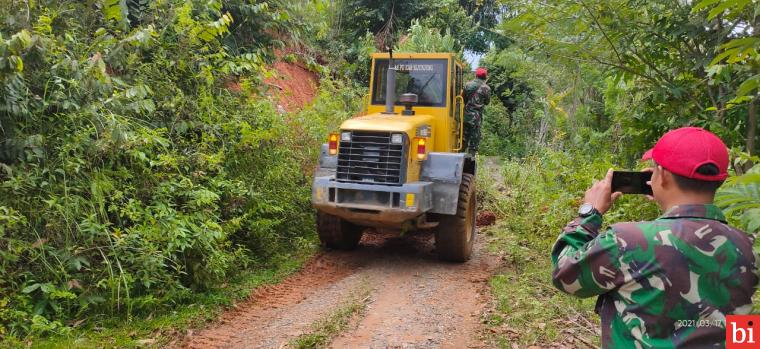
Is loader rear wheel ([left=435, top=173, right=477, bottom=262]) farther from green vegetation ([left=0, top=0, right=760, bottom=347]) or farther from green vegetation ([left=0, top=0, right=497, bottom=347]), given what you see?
green vegetation ([left=0, top=0, right=497, bottom=347])

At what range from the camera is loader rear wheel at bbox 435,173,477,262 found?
22.5 feet

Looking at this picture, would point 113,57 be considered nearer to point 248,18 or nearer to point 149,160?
point 149,160

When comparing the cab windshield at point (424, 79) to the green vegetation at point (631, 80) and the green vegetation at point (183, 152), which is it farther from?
the green vegetation at point (631, 80)

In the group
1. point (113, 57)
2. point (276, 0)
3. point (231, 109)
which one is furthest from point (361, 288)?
point (276, 0)

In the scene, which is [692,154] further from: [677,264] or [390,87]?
[390,87]

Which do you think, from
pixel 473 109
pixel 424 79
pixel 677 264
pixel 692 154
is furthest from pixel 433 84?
pixel 677 264

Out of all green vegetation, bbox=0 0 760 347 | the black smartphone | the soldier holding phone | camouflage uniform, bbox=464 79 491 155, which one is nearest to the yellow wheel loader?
green vegetation, bbox=0 0 760 347

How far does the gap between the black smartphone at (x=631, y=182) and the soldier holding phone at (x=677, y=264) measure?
0.64ft

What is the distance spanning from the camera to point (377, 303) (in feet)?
18.0

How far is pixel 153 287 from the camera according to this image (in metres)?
5.12

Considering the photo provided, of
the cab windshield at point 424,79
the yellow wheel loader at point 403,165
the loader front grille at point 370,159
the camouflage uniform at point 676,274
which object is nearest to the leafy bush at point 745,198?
the camouflage uniform at point 676,274

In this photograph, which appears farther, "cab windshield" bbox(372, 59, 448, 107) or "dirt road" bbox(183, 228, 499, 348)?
"cab windshield" bbox(372, 59, 448, 107)

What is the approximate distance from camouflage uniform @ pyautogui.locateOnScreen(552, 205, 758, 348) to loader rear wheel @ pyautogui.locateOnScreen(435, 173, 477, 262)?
5.06 m

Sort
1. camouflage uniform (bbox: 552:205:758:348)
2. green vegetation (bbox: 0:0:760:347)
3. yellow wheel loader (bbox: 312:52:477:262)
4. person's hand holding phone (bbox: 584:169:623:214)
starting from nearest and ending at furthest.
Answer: camouflage uniform (bbox: 552:205:758:348)
person's hand holding phone (bbox: 584:169:623:214)
green vegetation (bbox: 0:0:760:347)
yellow wheel loader (bbox: 312:52:477:262)
